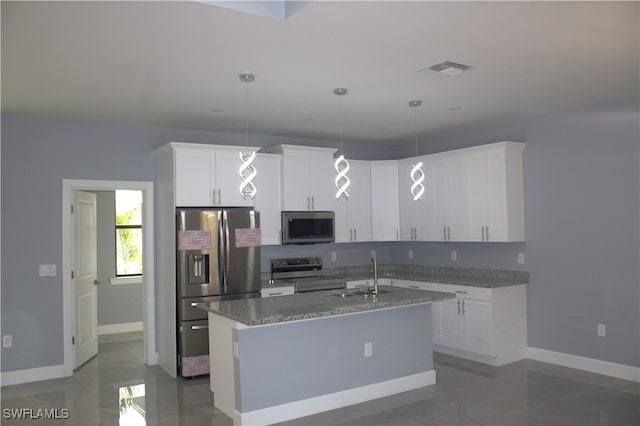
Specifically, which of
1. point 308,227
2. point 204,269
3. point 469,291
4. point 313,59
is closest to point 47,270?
point 204,269

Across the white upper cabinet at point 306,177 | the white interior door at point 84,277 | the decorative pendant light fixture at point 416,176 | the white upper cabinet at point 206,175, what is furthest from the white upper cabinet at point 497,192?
the white interior door at point 84,277

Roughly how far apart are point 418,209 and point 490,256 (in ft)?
3.61

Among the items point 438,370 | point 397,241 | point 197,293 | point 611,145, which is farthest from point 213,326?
point 611,145

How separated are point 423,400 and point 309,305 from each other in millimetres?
1361

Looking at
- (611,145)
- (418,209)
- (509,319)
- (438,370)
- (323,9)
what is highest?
(323,9)

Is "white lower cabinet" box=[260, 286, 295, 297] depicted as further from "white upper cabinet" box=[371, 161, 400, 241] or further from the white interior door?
the white interior door

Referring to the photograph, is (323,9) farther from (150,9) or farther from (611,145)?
(611,145)

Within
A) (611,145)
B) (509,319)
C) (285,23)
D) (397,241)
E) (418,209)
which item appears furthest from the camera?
(397,241)

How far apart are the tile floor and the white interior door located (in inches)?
15.8

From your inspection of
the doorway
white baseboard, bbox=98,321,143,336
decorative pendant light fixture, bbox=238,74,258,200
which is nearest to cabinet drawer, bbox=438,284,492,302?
decorative pendant light fixture, bbox=238,74,258,200

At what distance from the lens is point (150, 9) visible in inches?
107

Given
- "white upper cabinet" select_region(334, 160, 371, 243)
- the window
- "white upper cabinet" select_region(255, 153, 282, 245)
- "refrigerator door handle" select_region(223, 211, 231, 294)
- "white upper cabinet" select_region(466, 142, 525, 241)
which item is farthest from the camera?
the window

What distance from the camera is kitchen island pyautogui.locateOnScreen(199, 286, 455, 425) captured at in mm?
3889

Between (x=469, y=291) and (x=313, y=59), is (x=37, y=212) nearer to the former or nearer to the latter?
(x=313, y=59)
